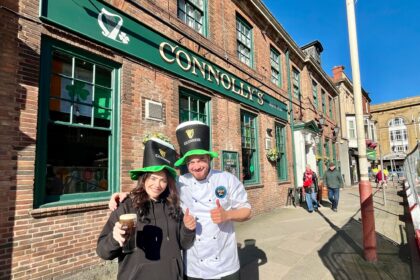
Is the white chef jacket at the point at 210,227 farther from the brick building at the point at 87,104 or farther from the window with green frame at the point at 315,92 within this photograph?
the window with green frame at the point at 315,92

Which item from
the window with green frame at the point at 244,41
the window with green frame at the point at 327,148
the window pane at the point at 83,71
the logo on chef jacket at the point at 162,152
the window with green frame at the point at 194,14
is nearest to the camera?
the logo on chef jacket at the point at 162,152

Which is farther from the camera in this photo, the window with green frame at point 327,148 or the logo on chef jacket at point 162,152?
the window with green frame at point 327,148

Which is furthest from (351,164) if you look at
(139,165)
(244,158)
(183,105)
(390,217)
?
(139,165)

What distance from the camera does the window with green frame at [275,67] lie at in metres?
11.6

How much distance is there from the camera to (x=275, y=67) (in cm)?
1186

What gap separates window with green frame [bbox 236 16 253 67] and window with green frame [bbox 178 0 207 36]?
6.01 feet

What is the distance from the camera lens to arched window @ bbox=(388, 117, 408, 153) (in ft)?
144

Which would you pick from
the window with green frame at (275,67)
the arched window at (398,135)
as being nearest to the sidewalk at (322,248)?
the window with green frame at (275,67)

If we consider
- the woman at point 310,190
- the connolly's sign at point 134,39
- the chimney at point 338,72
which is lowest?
the woman at point 310,190

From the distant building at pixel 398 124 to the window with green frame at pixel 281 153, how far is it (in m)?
39.6

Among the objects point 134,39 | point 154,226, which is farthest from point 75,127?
point 154,226

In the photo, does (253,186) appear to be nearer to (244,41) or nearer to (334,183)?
(334,183)

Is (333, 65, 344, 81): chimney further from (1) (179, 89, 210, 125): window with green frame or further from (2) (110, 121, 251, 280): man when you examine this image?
(2) (110, 121, 251, 280): man

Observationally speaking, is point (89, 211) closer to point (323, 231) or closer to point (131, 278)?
point (131, 278)
